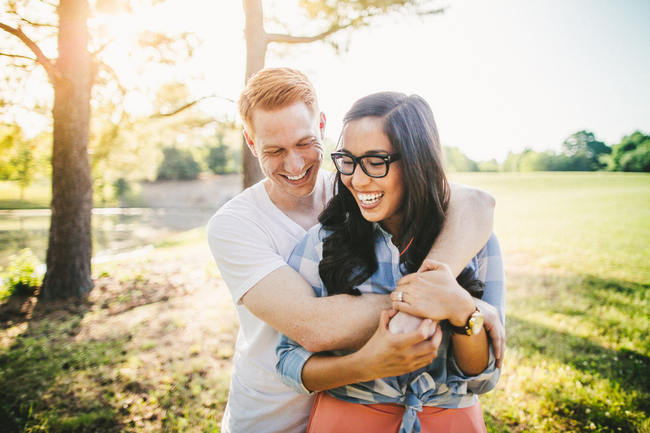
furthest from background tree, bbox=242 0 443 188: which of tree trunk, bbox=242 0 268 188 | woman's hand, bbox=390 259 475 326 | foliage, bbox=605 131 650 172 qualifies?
foliage, bbox=605 131 650 172

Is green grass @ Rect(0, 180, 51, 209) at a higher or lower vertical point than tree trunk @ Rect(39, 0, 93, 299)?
lower

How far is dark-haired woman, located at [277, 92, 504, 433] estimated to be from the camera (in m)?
1.35

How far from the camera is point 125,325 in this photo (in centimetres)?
526

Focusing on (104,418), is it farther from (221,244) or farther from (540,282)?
(540,282)

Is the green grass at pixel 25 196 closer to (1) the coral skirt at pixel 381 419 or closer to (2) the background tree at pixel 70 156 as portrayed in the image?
(2) the background tree at pixel 70 156

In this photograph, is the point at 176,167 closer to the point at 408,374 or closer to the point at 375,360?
the point at 408,374

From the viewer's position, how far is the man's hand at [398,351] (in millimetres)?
1246

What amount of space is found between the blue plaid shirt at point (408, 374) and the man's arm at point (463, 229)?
0.52 feet

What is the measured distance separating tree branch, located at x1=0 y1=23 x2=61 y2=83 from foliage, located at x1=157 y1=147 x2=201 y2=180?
187 ft

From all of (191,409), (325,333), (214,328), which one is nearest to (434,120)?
(325,333)

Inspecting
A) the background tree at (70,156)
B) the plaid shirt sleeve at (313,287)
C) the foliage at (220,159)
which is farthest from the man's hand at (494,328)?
the foliage at (220,159)

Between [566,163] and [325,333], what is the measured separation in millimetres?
63296

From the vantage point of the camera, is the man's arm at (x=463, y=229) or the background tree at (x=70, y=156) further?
the background tree at (x=70, y=156)

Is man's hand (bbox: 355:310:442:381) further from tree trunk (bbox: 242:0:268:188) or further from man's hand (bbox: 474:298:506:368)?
tree trunk (bbox: 242:0:268:188)
